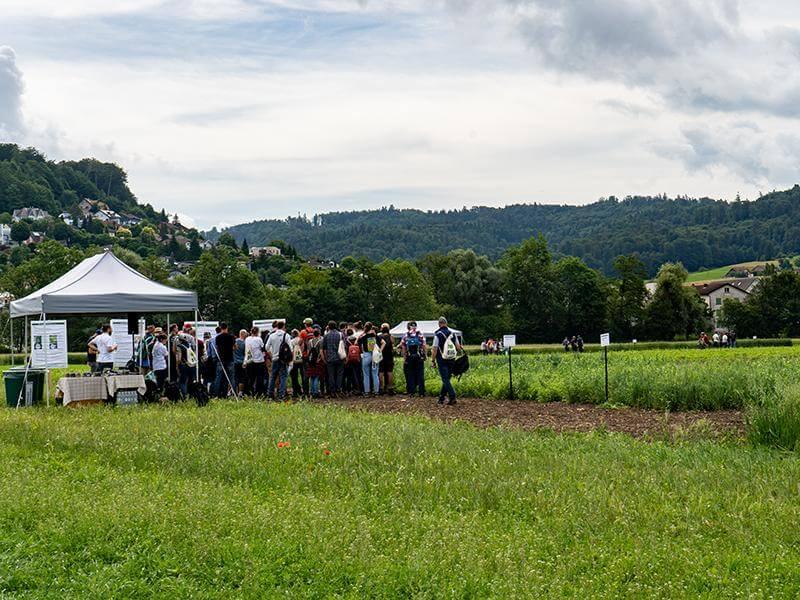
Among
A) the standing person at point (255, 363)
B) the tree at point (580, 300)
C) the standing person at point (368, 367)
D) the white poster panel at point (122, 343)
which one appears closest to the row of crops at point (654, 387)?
the standing person at point (368, 367)

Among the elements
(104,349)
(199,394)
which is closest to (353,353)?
(199,394)

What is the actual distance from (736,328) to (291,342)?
85.2 meters

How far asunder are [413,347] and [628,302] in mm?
82174

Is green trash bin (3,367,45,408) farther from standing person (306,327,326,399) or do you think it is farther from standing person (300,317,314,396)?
standing person (306,327,326,399)

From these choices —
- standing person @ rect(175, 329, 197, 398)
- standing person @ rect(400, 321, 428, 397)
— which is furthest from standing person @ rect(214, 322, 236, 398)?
standing person @ rect(400, 321, 428, 397)

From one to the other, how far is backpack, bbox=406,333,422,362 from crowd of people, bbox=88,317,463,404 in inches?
1.1

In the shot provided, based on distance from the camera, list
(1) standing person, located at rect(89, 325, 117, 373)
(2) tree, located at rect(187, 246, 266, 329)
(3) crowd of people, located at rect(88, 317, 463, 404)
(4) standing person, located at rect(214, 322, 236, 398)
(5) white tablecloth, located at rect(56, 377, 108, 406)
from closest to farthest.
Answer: (5) white tablecloth, located at rect(56, 377, 108, 406), (3) crowd of people, located at rect(88, 317, 463, 404), (4) standing person, located at rect(214, 322, 236, 398), (1) standing person, located at rect(89, 325, 117, 373), (2) tree, located at rect(187, 246, 266, 329)

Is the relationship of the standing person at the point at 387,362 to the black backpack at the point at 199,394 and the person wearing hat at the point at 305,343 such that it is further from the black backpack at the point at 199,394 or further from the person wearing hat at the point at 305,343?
the black backpack at the point at 199,394

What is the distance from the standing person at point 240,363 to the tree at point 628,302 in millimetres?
80158

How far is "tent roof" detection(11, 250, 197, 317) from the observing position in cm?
1995

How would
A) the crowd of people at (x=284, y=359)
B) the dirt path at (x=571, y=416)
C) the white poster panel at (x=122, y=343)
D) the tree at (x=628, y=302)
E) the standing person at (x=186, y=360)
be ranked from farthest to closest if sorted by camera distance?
the tree at (x=628, y=302), the white poster panel at (x=122, y=343), the crowd of people at (x=284, y=359), the standing person at (x=186, y=360), the dirt path at (x=571, y=416)

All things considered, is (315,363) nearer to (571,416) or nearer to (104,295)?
(104,295)

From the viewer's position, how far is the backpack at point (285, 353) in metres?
23.5

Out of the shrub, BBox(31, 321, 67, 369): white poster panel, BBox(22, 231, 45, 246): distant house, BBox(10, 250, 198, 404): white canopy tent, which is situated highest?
BBox(22, 231, 45, 246): distant house
